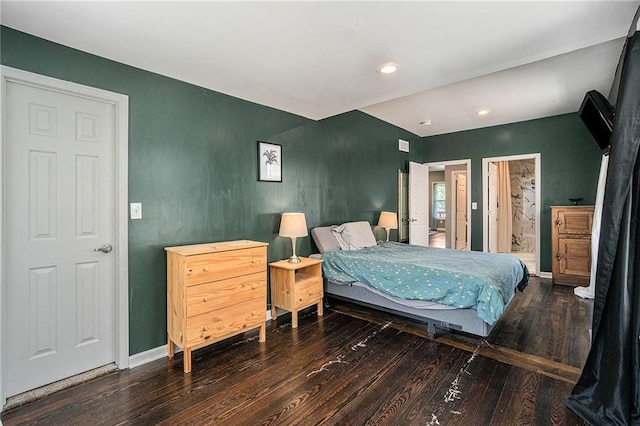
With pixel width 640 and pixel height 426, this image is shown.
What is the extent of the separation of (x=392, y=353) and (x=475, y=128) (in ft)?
15.1

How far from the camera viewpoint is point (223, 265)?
2502 millimetres

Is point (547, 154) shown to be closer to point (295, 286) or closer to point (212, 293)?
point (295, 286)

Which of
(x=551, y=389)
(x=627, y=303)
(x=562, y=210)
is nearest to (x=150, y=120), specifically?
(x=627, y=303)

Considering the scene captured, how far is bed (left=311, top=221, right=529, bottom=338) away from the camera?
254 centimetres

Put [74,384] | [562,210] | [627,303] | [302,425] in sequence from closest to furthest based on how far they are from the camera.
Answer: [627,303], [302,425], [74,384], [562,210]

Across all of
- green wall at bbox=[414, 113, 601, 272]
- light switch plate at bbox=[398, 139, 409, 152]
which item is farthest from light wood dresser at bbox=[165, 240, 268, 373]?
green wall at bbox=[414, 113, 601, 272]

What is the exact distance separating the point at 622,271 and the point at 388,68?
193cm

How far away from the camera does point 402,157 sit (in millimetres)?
5633

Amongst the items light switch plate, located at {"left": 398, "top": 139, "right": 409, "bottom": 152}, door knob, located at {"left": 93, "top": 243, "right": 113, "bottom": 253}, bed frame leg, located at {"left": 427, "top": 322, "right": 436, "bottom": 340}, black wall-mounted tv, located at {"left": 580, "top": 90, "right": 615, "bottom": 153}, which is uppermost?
light switch plate, located at {"left": 398, "top": 139, "right": 409, "bottom": 152}

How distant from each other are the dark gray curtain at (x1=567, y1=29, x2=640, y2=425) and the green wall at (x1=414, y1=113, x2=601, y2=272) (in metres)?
3.83

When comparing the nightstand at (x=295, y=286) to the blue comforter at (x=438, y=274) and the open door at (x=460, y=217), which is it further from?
the open door at (x=460, y=217)

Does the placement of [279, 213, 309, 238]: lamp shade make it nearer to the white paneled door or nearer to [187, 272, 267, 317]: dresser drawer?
[187, 272, 267, 317]: dresser drawer

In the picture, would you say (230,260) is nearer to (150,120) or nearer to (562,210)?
(150,120)

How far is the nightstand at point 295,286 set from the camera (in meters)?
3.13
